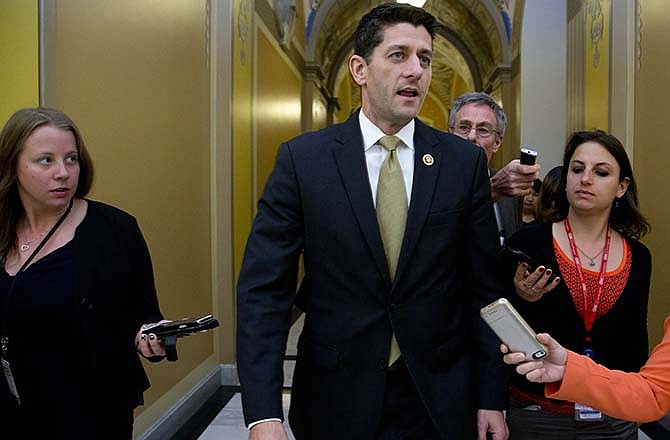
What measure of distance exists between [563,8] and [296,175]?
8.80 metres

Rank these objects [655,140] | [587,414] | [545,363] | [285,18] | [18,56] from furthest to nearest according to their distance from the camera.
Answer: [285,18] → [655,140] → [18,56] → [587,414] → [545,363]

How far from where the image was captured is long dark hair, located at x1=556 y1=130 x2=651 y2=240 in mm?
2436

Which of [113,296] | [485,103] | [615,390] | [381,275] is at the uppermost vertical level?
[485,103]

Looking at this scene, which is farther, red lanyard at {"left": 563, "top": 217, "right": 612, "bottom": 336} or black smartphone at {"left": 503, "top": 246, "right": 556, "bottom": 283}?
red lanyard at {"left": 563, "top": 217, "right": 612, "bottom": 336}

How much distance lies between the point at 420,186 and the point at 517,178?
60cm

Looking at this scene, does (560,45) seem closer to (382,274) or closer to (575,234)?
(575,234)

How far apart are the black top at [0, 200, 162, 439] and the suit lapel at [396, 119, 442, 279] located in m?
1.03

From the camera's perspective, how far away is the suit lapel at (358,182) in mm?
Answer: 1901

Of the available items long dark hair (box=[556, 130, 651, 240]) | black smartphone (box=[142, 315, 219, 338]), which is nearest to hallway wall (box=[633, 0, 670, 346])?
long dark hair (box=[556, 130, 651, 240])

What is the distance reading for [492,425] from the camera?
199 cm

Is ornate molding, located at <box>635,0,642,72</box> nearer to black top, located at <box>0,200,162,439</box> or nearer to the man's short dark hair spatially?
the man's short dark hair

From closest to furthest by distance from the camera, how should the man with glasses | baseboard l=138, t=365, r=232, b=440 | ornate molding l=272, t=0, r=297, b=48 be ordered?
the man with glasses, baseboard l=138, t=365, r=232, b=440, ornate molding l=272, t=0, r=297, b=48

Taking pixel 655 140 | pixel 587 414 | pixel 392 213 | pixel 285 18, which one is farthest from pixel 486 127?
pixel 285 18

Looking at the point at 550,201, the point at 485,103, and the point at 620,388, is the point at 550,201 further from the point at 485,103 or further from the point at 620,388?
the point at 620,388
